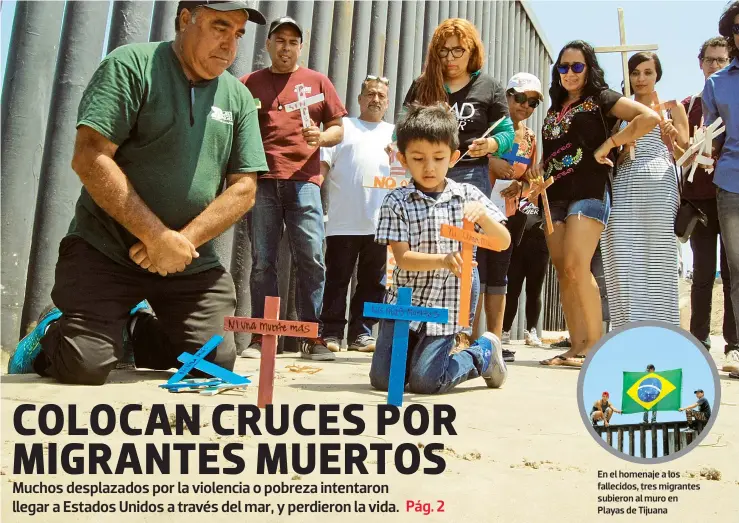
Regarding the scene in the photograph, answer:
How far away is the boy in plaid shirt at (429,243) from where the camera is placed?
10.1ft

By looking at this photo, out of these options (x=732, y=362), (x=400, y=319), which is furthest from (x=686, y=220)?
(x=400, y=319)

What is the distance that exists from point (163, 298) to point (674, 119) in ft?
10.0

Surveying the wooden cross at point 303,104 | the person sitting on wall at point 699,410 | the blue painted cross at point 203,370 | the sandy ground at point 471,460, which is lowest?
the sandy ground at point 471,460

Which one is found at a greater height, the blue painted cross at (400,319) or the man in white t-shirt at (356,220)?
the man in white t-shirt at (356,220)

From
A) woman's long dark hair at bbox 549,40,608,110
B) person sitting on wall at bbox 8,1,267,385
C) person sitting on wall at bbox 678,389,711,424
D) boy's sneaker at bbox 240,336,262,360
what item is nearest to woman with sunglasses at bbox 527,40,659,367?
woman's long dark hair at bbox 549,40,608,110

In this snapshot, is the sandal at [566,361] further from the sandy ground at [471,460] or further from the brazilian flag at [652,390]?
the brazilian flag at [652,390]

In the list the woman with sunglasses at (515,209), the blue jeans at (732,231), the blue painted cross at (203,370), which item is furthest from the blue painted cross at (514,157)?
the blue painted cross at (203,370)

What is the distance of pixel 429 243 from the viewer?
320cm

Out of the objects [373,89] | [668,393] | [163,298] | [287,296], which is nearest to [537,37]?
[373,89]

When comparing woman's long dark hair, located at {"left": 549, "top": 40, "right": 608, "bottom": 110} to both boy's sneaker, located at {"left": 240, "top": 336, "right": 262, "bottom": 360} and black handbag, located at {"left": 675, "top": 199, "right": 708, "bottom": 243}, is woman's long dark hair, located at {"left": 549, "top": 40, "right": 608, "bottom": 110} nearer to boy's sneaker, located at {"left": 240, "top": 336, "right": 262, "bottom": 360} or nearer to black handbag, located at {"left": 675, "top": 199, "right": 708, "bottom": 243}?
black handbag, located at {"left": 675, "top": 199, "right": 708, "bottom": 243}

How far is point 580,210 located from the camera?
13.9ft

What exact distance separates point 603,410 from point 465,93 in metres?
Result: 2.39

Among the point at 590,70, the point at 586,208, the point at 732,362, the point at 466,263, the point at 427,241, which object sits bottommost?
the point at 732,362

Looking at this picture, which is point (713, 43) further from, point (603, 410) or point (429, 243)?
point (603, 410)
